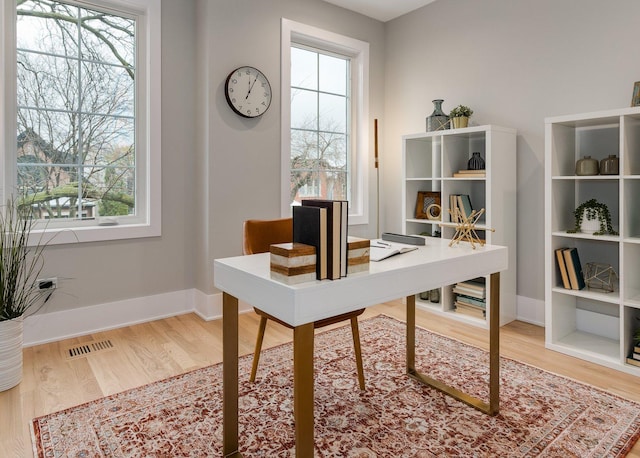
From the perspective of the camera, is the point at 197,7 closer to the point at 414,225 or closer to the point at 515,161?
the point at 414,225

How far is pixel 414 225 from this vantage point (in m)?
3.77

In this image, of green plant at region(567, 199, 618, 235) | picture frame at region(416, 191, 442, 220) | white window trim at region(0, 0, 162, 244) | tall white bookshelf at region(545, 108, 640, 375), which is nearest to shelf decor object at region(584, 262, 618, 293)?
tall white bookshelf at region(545, 108, 640, 375)

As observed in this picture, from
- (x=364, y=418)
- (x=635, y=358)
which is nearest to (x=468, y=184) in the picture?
(x=635, y=358)

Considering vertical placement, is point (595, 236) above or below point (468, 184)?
below

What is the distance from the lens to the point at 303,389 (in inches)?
48.0

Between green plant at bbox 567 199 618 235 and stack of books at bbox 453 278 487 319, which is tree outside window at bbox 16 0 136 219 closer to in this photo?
stack of books at bbox 453 278 487 319

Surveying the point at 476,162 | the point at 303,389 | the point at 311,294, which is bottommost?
the point at 303,389

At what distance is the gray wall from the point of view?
299 cm

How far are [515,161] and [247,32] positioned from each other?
93.2 inches

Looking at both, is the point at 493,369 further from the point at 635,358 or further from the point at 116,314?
the point at 116,314

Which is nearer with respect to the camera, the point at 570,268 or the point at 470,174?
the point at 570,268

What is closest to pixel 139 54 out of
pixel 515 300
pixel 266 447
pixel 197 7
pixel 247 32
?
pixel 197 7

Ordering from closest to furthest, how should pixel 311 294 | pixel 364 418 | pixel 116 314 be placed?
pixel 311 294 < pixel 364 418 < pixel 116 314

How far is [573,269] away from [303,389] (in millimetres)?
2211
